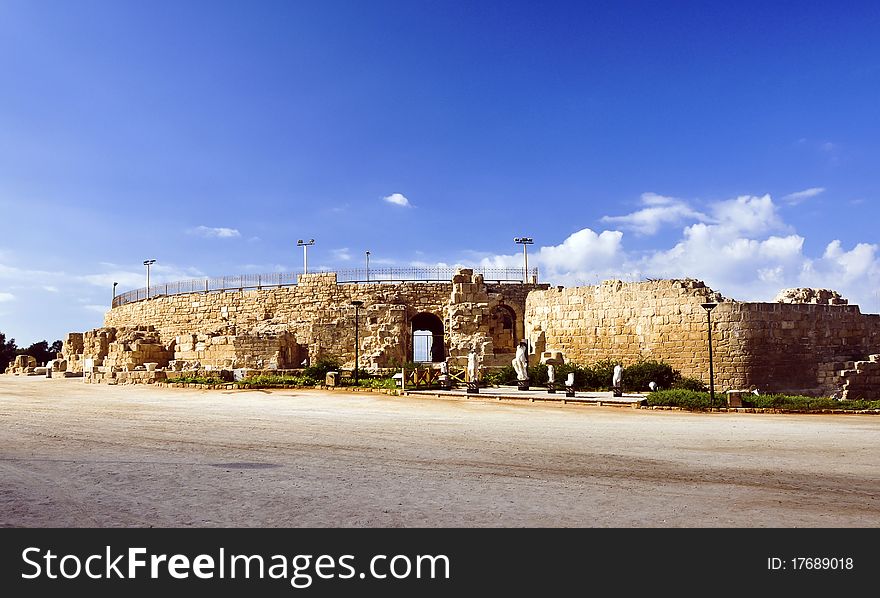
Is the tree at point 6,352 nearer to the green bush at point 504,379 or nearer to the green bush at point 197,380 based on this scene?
the green bush at point 197,380

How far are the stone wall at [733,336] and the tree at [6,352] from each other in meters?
48.7

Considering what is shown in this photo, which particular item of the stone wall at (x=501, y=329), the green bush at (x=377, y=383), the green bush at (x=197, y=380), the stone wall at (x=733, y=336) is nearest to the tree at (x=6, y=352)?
the stone wall at (x=501, y=329)

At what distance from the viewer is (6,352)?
174 feet

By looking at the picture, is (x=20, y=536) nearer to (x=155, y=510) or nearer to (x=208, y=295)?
(x=155, y=510)

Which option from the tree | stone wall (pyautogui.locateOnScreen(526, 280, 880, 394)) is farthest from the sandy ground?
the tree

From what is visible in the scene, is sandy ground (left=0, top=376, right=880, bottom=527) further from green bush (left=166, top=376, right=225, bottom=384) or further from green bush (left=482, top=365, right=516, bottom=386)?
green bush (left=166, top=376, right=225, bottom=384)

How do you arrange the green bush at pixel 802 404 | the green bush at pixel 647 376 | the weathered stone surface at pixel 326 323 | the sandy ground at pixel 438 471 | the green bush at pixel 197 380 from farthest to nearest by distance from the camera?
the weathered stone surface at pixel 326 323 → the green bush at pixel 197 380 → the green bush at pixel 647 376 → the green bush at pixel 802 404 → the sandy ground at pixel 438 471

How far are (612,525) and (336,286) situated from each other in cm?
3393

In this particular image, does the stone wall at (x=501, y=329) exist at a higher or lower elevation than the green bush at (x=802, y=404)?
higher

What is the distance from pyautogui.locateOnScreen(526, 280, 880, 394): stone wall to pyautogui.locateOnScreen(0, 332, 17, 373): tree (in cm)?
4868

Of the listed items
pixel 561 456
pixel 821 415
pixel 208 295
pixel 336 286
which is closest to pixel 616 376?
pixel 821 415

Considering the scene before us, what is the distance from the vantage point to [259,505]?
562 cm

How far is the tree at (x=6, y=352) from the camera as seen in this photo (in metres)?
51.8

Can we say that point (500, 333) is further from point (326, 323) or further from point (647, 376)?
point (647, 376)
